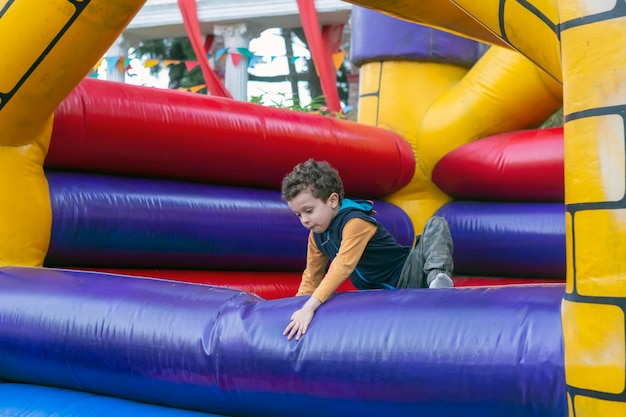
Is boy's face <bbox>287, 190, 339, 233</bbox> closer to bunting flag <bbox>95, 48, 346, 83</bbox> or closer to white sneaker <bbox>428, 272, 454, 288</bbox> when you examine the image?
white sneaker <bbox>428, 272, 454, 288</bbox>

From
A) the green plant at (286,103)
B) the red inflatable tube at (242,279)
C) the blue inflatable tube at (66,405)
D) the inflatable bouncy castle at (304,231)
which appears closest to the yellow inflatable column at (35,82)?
the inflatable bouncy castle at (304,231)

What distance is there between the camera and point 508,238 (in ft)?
11.8

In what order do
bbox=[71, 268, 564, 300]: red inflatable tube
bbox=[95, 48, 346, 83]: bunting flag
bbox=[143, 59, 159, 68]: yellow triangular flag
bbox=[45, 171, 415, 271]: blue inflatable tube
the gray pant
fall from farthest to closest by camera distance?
bbox=[95, 48, 346, 83]: bunting flag → bbox=[143, 59, 159, 68]: yellow triangular flag → bbox=[71, 268, 564, 300]: red inflatable tube → bbox=[45, 171, 415, 271]: blue inflatable tube → the gray pant

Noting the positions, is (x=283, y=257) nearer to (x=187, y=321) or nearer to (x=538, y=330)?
(x=187, y=321)

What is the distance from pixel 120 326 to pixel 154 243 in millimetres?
873

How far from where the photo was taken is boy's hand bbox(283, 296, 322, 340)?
5.87 feet

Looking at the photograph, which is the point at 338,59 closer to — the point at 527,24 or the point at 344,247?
the point at 344,247

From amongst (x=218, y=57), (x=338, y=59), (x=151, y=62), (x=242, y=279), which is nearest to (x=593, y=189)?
(x=242, y=279)

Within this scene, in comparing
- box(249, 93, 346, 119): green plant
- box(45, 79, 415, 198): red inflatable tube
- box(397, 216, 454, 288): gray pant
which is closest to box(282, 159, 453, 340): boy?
box(397, 216, 454, 288): gray pant

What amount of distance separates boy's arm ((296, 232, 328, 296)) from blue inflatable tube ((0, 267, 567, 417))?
332 millimetres

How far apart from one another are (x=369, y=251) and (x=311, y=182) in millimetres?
322

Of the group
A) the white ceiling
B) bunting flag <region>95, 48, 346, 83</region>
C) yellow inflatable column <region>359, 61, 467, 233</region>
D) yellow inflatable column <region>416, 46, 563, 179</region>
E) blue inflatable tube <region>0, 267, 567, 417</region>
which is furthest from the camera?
the white ceiling

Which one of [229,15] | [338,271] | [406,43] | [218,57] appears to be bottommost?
[338,271]

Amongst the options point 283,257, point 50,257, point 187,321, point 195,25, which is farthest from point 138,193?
point 195,25
